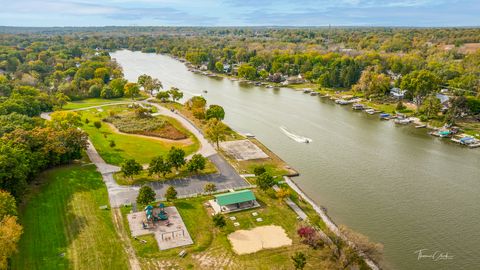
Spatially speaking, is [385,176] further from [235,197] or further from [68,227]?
[68,227]

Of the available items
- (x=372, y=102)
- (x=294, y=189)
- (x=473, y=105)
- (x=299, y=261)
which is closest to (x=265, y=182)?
(x=294, y=189)

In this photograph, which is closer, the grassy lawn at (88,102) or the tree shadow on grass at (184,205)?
the tree shadow on grass at (184,205)

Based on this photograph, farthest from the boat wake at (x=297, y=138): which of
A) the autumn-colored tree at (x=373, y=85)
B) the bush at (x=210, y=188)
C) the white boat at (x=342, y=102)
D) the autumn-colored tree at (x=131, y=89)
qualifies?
the autumn-colored tree at (x=131, y=89)

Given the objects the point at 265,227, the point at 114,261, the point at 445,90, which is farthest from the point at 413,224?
the point at 445,90

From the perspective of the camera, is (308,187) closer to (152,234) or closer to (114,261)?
(152,234)

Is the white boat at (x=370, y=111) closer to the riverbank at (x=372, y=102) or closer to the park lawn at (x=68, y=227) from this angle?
the riverbank at (x=372, y=102)
